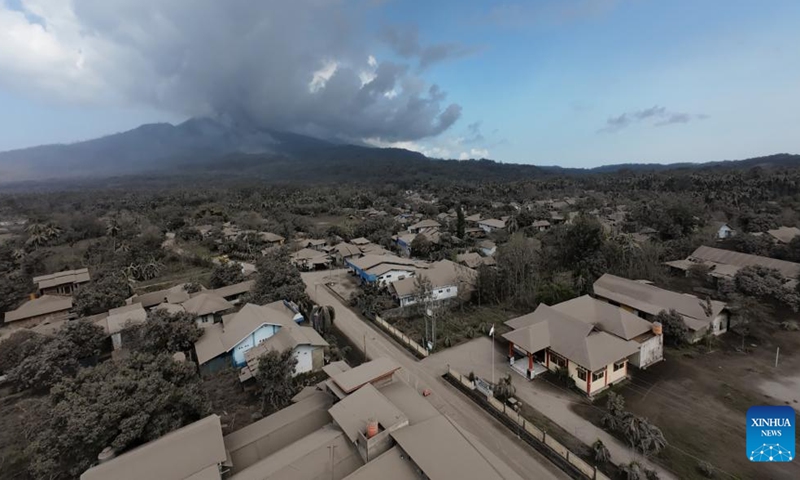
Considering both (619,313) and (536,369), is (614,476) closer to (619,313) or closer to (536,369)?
(536,369)

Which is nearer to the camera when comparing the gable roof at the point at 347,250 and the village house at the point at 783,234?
the village house at the point at 783,234

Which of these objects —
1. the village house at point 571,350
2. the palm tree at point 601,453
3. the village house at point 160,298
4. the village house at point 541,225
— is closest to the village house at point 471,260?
the village house at point 571,350

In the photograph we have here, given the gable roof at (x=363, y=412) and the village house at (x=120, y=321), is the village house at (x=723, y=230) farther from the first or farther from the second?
the village house at (x=120, y=321)

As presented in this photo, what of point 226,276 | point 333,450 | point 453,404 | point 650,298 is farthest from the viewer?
point 226,276

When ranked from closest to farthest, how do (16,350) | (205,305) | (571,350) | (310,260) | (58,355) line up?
(571,350) → (58,355) → (16,350) → (205,305) → (310,260)

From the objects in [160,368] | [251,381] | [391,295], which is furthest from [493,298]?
[160,368]

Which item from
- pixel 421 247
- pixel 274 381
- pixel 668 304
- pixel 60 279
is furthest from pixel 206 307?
pixel 668 304

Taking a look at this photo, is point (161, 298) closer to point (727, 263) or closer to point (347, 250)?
point (347, 250)

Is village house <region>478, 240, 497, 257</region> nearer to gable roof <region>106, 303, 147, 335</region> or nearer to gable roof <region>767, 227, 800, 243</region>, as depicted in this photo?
gable roof <region>767, 227, 800, 243</region>
